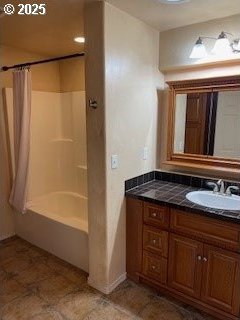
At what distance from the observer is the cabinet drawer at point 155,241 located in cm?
206

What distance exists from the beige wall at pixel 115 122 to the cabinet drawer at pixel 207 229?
0.52 m

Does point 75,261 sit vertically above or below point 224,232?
below

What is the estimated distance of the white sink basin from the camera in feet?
6.63

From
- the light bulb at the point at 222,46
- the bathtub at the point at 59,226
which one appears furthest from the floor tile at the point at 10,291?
the light bulb at the point at 222,46

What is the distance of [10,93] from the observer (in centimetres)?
291

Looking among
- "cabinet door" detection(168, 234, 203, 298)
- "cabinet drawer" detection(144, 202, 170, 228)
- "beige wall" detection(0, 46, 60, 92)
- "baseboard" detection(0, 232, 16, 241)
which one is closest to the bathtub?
"baseboard" detection(0, 232, 16, 241)

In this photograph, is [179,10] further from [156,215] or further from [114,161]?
[156,215]

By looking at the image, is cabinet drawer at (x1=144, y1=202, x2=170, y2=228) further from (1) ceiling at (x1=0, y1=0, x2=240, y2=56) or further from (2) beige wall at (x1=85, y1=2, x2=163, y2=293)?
(1) ceiling at (x1=0, y1=0, x2=240, y2=56)

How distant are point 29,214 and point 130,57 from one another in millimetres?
2071

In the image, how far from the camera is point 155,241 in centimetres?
212

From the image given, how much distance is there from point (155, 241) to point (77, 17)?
1.97m

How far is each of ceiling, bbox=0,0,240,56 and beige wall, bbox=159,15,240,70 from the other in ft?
0.18

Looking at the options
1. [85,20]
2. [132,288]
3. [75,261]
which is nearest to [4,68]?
[85,20]

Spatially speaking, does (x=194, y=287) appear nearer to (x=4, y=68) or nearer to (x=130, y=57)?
(x=130, y=57)
